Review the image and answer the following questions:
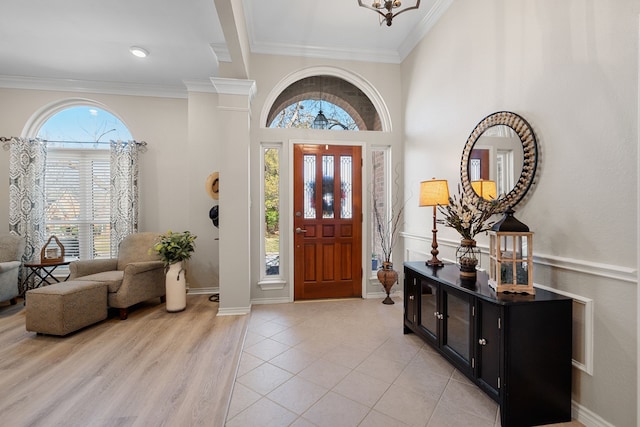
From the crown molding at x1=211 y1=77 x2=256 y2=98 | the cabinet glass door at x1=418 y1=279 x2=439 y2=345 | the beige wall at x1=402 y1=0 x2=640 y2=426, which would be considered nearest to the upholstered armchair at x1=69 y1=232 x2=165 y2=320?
the crown molding at x1=211 y1=77 x2=256 y2=98

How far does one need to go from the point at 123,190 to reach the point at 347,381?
4129 millimetres

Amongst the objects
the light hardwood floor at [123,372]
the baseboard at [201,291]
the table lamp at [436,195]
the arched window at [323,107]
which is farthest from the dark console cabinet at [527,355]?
the baseboard at [201,291]

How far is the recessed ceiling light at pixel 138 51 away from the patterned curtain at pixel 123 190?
1282mm

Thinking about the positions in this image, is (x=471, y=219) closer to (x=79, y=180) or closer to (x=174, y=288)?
(x=174, y=288)

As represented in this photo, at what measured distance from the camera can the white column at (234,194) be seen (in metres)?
3.38

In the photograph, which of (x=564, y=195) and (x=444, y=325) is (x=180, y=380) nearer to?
(x=444, y=325)

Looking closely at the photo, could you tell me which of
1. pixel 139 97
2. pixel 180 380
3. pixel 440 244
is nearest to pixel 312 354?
pixel 180 380

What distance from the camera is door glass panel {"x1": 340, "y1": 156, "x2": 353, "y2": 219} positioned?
13.1ft

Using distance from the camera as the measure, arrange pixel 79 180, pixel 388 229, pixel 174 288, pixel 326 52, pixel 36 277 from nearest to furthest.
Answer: pixel 174 288 < pixel 326 52 < pixel 388 229 < pixel 36 277 < pixel 79 180

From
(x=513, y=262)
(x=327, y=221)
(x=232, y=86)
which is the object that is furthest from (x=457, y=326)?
(x=232, y=86)

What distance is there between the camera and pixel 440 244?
311cm

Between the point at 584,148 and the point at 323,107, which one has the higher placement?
the point at 323,107

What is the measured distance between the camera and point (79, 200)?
14.7ft

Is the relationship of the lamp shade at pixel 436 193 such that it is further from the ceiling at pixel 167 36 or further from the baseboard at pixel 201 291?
the baseboard at pixel 201 291
